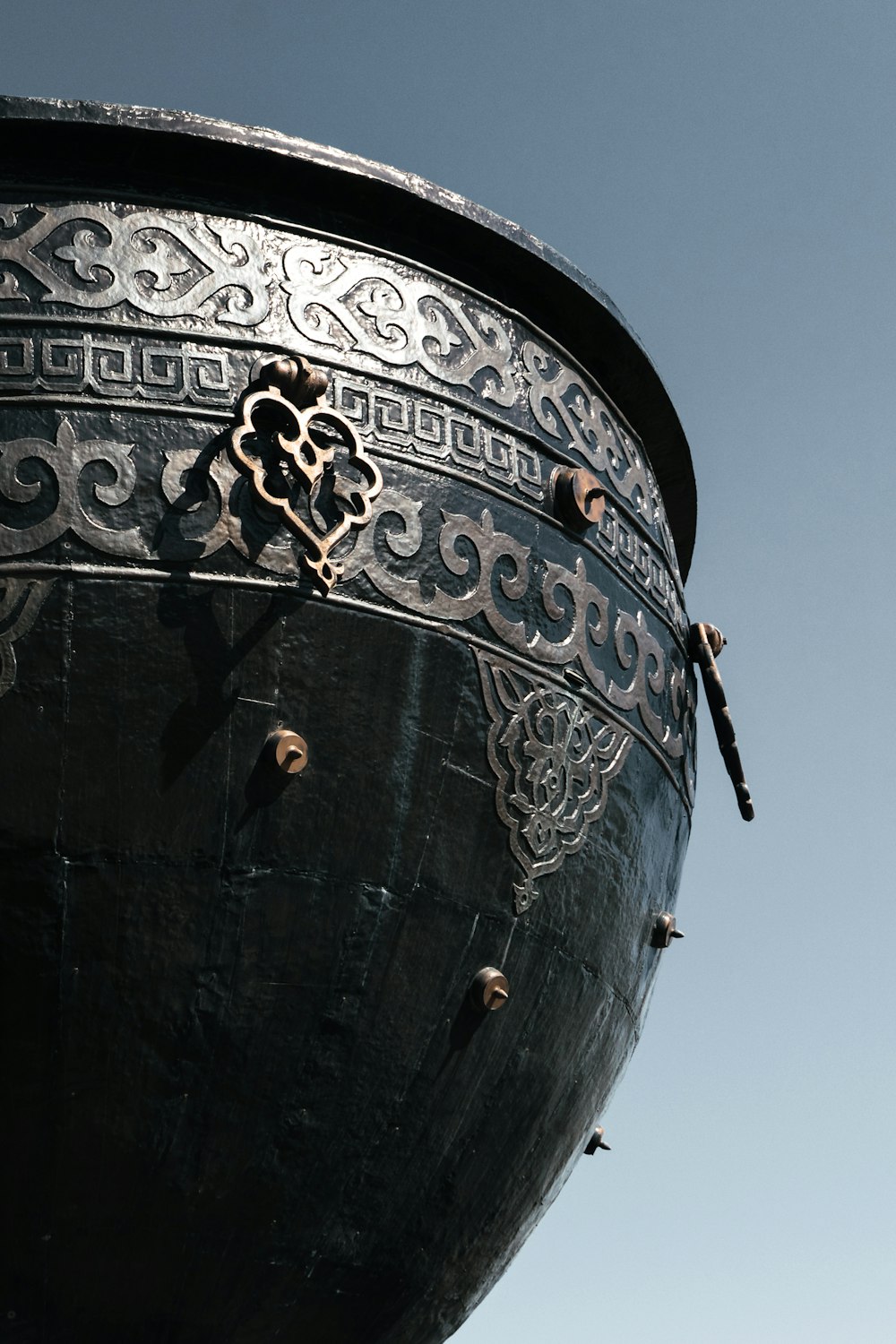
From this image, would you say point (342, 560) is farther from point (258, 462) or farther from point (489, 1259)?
point (489, 1259)

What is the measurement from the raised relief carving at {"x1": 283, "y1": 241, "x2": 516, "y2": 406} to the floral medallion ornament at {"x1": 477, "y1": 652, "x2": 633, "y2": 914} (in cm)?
95

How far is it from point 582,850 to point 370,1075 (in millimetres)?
990

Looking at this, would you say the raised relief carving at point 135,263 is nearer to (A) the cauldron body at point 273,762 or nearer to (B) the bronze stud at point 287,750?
(A) the cauldron body at point 273,762

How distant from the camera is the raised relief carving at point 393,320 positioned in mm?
5852

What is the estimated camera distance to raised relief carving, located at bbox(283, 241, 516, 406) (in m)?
5.85

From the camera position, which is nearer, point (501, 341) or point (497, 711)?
point (497, 711)

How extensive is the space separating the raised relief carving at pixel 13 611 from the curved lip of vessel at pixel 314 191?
128cm

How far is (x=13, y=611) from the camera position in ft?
17.1

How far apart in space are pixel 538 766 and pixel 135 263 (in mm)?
1853

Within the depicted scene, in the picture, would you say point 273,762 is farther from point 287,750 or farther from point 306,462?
point 306,462

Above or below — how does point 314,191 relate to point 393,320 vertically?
above

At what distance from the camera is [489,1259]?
6.24m

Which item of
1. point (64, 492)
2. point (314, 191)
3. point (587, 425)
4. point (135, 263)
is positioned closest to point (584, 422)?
point (587, 425)

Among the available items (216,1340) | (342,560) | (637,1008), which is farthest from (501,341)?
(216,1340)
